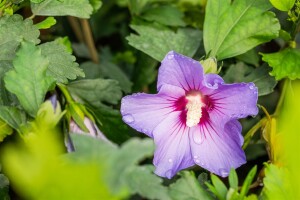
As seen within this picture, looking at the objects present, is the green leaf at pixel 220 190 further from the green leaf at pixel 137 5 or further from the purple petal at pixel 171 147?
the green leaf at pixel 137 5

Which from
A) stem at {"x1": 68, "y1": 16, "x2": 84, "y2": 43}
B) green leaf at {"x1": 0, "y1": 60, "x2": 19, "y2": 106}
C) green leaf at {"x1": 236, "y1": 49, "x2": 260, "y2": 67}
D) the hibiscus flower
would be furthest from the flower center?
stem at {"x1": 68, "y1": 16, "x2": 84, "y2": 43}

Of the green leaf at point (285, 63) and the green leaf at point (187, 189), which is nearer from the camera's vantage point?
the green leaf at point (187, 189)

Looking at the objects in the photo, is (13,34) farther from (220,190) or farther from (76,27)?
(76,27)

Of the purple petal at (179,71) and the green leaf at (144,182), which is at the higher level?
the green leaf at (144,182)

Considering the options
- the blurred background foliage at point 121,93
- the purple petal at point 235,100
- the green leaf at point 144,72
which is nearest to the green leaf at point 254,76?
the blurred background foliage at point 121,93

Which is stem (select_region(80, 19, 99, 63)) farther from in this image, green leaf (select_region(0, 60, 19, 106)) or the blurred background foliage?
green leaf (select_region(0, 60, 19, 106))

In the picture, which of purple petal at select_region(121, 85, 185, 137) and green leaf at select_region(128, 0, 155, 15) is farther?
green leaf at select_region(128, 0, 155, 15)
